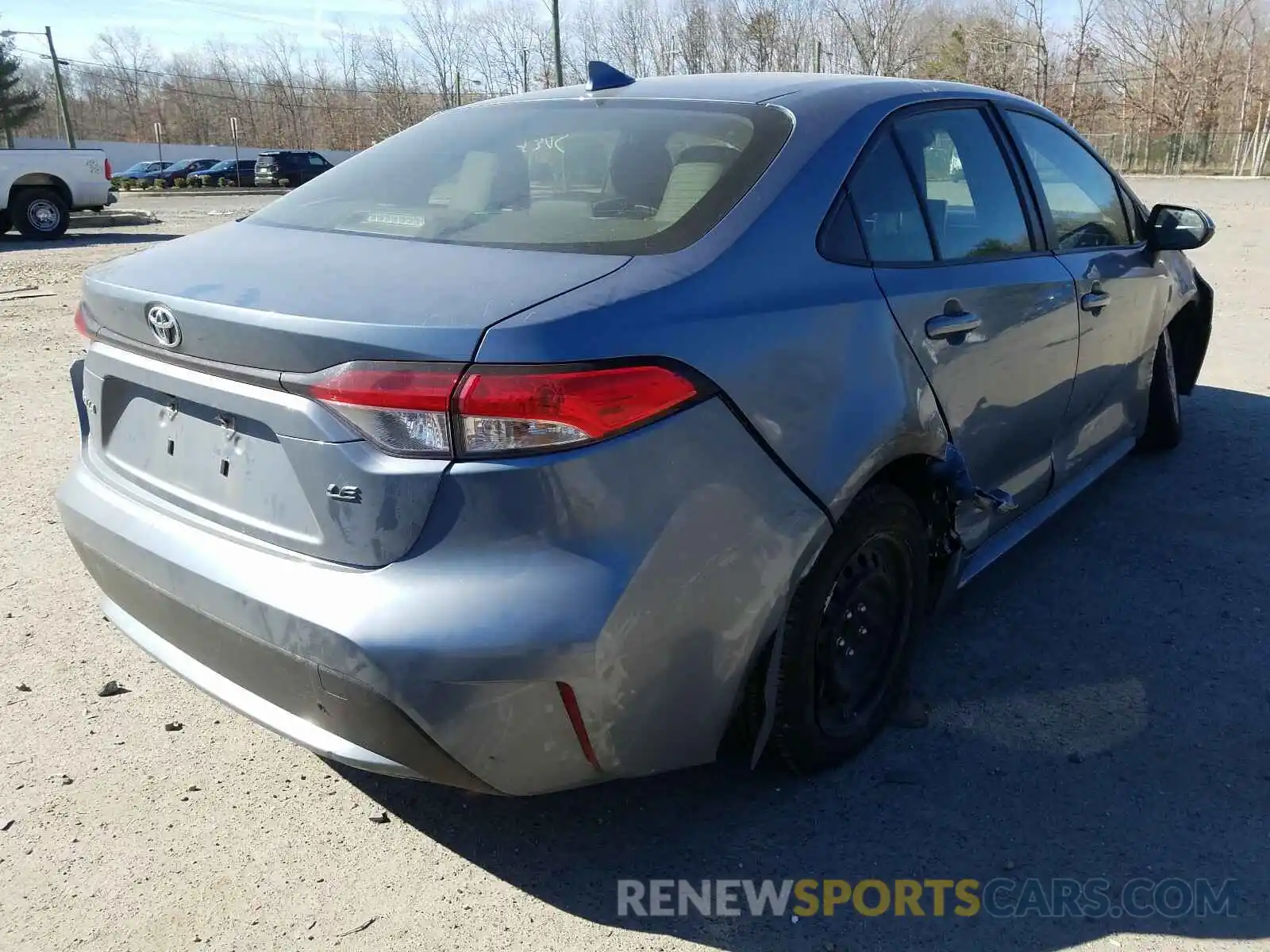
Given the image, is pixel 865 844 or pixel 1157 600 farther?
pixel 1157 600

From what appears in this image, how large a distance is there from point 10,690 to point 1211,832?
3.34m

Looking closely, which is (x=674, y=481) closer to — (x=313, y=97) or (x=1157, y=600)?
(x=1157, y=600)

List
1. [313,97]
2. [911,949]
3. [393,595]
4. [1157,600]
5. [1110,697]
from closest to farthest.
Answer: [393,595] → [911,949] → [1110,697] → [1157,600] → [313,97]

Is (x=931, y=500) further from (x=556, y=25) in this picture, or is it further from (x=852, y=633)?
(x=556, y=25)

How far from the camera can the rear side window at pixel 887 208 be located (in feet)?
8.50

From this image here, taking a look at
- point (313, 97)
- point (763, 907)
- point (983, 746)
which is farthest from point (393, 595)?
point (313, 97)

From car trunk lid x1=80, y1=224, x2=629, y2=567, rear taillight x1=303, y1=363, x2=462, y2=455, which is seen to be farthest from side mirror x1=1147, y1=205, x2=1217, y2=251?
rear taillight x1=303, y1=363, x2=462, y2=455

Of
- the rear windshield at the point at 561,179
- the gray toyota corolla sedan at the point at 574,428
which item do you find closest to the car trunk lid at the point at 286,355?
the gray toyota corolla sedan at the point at 574,428

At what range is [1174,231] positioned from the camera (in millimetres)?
4148

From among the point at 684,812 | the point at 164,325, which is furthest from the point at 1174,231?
the point at 164,325

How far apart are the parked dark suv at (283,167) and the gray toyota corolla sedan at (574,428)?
38195 millimetres

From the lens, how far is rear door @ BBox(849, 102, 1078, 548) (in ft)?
8.75

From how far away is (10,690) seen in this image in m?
3.14

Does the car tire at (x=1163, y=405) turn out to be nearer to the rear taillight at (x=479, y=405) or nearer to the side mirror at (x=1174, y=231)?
the side mirror at (x=1174, y=231)
